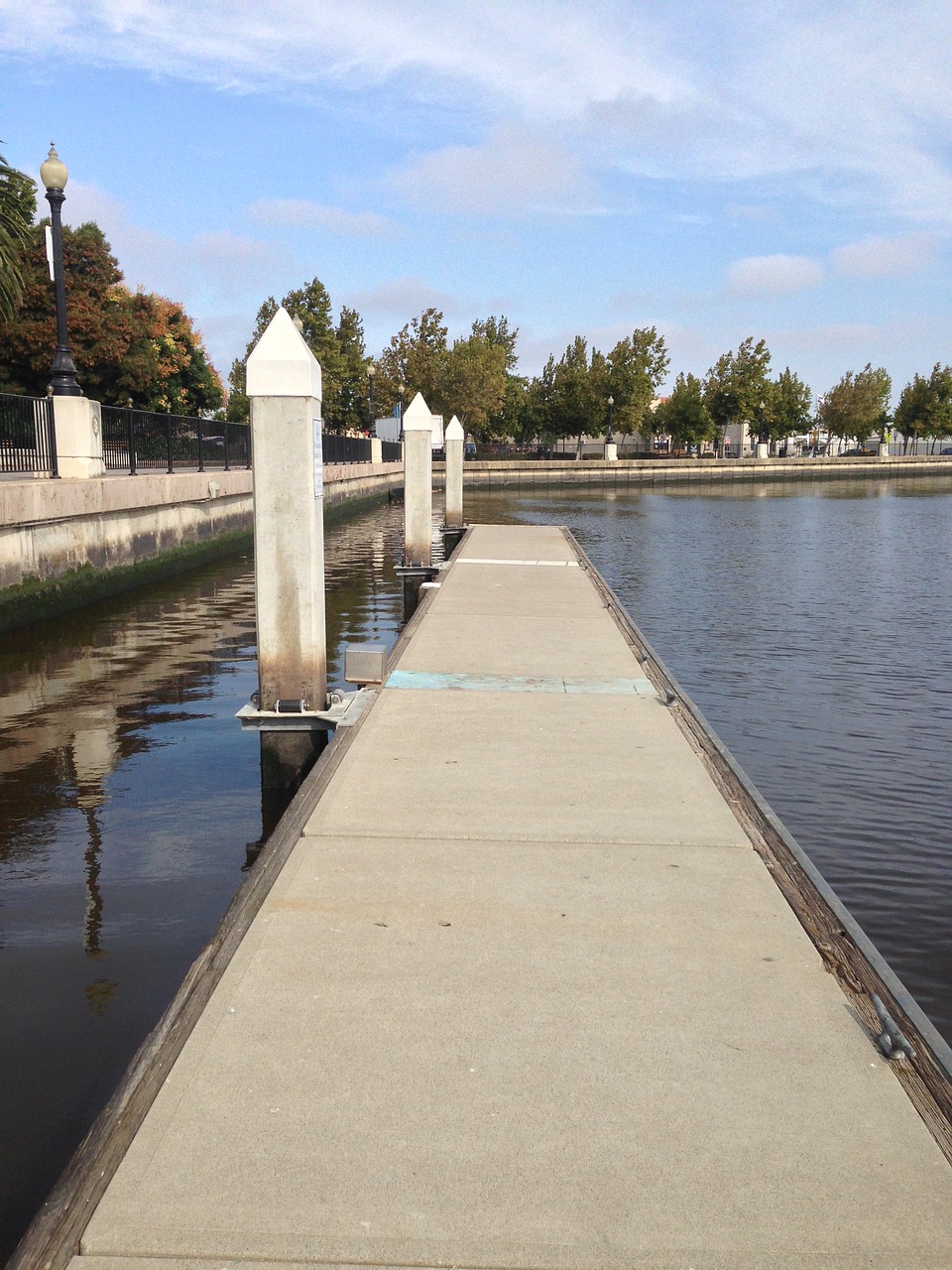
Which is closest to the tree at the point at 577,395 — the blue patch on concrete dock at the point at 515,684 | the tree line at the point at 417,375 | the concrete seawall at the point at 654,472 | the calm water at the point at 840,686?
the tree line at the point at 417,375

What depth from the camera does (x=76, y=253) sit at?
41.4 m

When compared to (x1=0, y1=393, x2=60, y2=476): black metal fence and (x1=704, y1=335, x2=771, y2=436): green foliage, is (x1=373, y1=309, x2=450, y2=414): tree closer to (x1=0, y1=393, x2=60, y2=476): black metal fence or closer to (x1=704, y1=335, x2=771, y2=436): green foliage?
(x1=704, y1=335, x2=771, y2=436): green foliage

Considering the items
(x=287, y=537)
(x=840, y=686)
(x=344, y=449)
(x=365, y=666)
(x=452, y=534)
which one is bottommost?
(x=840, y=686)

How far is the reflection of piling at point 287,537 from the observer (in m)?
7.14

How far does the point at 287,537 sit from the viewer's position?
730cm

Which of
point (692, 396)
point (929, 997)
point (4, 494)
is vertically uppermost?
point (692, 396)

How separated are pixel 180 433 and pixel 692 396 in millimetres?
90992

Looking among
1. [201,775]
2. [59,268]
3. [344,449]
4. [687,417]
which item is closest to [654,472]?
[687,417]

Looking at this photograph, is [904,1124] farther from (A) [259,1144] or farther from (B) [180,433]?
(B) [180,433]

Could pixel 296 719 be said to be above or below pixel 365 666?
below

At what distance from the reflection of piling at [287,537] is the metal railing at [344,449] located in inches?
1239

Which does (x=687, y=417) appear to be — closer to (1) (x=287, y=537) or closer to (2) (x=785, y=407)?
(2) (x=785, y=407)

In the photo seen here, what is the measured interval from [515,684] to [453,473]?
18.3m

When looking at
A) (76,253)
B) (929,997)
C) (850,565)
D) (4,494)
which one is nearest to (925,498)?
(850,565)
